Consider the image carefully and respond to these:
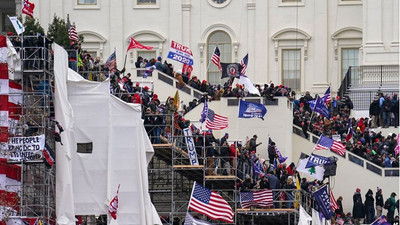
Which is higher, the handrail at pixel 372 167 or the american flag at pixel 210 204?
the handrail at pixel 372 167

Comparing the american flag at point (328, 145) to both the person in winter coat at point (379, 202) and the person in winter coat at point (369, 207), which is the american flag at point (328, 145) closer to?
the person in winter coat at point (369, 207)

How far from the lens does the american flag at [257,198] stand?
108000 mm

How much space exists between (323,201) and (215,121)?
5822 millimetres

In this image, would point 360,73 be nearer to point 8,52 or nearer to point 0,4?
point 0,4

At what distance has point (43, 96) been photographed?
98625 millimetres

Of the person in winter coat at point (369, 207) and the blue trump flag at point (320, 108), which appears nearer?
the person in winter coat at point (369, 207)

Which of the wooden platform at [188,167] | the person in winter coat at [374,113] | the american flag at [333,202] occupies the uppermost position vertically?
the person in winter coat at [374,113]

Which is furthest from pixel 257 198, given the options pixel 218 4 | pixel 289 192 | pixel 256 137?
pixel 218 4

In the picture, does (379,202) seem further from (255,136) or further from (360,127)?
(360,127)

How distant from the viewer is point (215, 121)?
112312 millimetres

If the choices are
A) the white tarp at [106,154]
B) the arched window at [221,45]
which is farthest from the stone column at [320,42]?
the white tarp at [106,154]

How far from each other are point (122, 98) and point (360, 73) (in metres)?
28.4

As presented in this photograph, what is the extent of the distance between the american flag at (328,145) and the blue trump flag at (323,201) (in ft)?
13.6

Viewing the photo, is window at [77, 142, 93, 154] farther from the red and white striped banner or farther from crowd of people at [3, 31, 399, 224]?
the red and white striped banner
